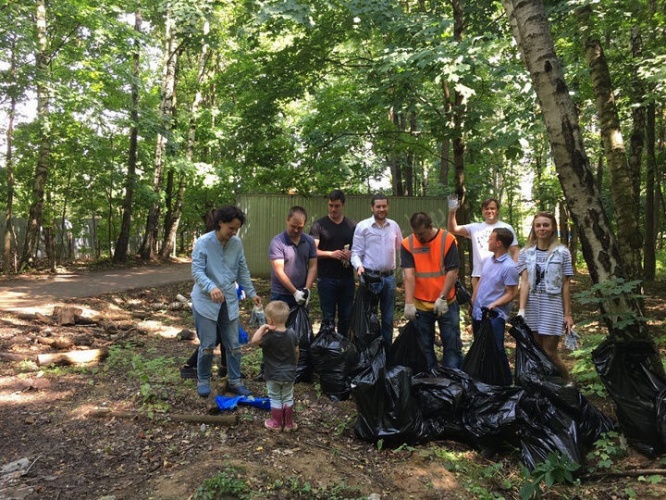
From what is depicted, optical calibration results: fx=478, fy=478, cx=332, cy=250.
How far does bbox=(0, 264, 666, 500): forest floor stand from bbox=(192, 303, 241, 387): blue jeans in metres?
0.25

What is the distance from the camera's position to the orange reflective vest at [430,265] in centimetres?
436

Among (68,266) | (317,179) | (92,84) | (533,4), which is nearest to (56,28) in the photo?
(92,84)

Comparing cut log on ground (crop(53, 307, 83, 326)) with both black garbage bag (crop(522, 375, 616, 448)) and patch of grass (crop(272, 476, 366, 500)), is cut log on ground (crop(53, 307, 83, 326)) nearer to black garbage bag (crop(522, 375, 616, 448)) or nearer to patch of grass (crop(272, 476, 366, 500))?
patch of grass (crop(272, 476, 366, 500))

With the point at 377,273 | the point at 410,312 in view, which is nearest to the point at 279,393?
the point at 410,312

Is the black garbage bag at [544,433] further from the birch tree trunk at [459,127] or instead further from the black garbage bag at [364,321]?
the birch tree trunk at [459,127]

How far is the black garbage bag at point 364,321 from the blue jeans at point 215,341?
1.09 meters

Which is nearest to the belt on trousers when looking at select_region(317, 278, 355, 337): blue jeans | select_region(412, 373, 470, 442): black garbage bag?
select_region(317, 278, 355, 337): blue jeans

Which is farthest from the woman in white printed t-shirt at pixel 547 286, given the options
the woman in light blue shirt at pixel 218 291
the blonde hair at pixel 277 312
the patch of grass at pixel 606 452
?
the woman in light blue shirt at pixel 218 291

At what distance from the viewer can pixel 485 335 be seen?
4.02m

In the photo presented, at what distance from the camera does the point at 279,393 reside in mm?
3631

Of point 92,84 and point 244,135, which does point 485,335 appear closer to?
point 244,135

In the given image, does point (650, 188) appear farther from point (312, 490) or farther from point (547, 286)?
point (312, 490)

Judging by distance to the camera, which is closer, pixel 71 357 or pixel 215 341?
pixel 215 341

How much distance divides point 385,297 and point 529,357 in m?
1.47
